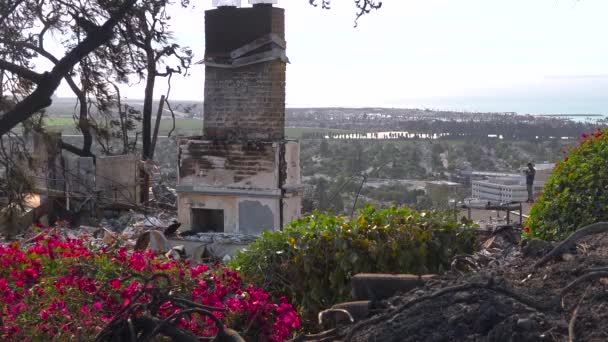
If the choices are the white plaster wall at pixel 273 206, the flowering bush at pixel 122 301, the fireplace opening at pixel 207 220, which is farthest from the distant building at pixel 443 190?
the flowering bush at pixel 122 301

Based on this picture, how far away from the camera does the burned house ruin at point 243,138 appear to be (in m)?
12.9

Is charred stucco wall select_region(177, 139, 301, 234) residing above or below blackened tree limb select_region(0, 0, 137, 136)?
below

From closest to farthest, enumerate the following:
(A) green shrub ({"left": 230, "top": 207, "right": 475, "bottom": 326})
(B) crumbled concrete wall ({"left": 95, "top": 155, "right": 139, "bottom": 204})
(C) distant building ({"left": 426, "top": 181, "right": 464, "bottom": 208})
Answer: (A) green shrub ({"left": 230, "top": 207, "right": 475, "bottom": 326}) < (B) crumbled concrete wall ({"left": 95, "top": 155, "right": 139, "bottom": 204}) < (C) distant building ({"left": 426, "top": 181, "right": 464, "bottom": 208})

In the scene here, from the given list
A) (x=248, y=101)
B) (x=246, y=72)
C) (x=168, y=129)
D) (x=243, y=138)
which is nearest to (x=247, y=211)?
(x=243, y=138)

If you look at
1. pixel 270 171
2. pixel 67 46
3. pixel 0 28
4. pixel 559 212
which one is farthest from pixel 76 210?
pixel 559 212

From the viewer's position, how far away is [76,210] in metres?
15.7

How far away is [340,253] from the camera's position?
21.5 feet

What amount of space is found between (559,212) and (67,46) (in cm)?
561

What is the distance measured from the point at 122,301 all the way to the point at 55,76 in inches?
92.7

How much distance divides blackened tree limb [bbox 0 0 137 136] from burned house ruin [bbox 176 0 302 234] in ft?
20.3

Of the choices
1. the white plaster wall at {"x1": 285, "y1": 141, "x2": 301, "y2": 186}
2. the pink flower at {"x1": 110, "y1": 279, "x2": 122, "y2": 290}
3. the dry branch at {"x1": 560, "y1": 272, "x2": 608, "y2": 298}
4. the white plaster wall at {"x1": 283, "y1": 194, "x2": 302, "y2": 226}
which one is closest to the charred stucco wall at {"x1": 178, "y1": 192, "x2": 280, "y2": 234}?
the white plaster wall at {"x1": 283, "y1": 194, "x2": 302, "y2": 226}

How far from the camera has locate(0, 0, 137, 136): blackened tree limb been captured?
6.59 m

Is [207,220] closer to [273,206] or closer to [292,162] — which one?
[273,206]

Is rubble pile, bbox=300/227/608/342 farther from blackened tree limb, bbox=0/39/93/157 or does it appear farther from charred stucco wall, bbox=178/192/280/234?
charred stucco wall, bbox=178/192/280/234
